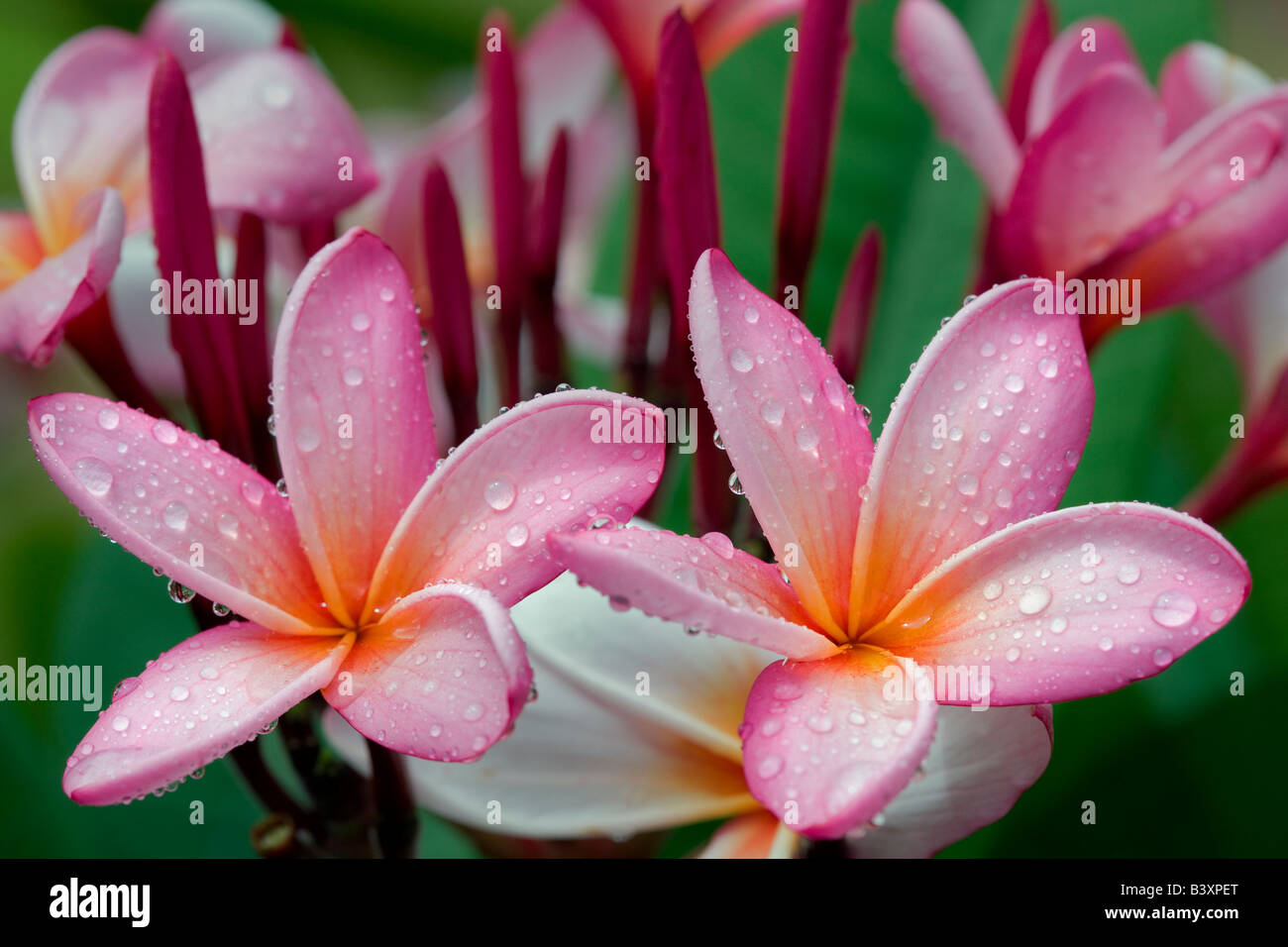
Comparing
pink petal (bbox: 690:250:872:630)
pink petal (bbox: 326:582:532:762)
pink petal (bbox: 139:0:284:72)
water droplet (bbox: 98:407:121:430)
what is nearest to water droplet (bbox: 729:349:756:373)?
pink petal (bbox: 690:250:872:630)

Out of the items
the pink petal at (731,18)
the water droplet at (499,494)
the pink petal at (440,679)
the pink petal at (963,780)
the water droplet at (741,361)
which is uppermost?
the pink petal at (731,18)

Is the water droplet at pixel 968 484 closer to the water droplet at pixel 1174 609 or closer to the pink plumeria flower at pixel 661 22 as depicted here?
the water droplet at pixel 1174 609

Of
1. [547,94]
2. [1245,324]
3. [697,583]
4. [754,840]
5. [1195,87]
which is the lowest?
[754,840]

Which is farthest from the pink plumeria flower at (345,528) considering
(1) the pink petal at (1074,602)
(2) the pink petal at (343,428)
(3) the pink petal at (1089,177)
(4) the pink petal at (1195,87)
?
(4) the pink petal at (1195,87)

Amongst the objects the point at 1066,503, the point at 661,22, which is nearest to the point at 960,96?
the point at 661,22

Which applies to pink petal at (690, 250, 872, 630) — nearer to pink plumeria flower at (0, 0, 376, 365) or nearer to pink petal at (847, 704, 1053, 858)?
pink petal at (847, 704, 1053, 858)

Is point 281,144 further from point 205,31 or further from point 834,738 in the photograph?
point 834,738
